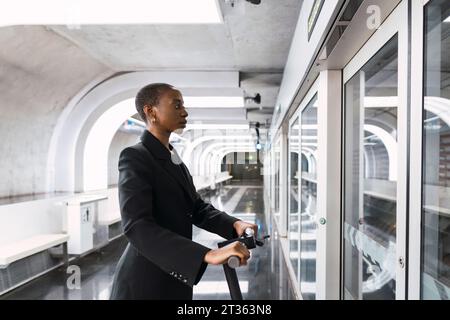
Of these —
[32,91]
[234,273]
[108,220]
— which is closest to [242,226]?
[234,273]

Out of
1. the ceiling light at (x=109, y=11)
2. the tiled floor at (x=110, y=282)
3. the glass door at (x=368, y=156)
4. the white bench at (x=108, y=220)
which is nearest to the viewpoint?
the glass door at (x=368, y=156)

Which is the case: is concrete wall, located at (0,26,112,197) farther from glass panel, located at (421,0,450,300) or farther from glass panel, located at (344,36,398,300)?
glass panel, located at (421,0,450,300)

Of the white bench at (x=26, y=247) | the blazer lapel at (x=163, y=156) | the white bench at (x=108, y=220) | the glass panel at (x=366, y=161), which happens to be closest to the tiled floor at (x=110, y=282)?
the white bench at (x=26, y=247)

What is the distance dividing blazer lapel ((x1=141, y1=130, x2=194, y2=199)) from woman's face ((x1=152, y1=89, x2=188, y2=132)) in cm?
6

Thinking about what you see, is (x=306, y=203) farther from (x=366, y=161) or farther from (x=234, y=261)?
(x=234, y=261)

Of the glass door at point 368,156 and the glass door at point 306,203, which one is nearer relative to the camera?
A: the glass door at point 368,156

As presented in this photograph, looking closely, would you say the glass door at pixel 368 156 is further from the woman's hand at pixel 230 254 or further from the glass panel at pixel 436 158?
the woman's hand at pixel 230 254

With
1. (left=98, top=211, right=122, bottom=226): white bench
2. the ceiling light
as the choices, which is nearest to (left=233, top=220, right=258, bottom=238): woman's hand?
the ceiling light

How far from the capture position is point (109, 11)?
2.36 meters

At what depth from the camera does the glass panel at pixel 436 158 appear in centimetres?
93

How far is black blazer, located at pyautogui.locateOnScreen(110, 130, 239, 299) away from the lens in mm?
857

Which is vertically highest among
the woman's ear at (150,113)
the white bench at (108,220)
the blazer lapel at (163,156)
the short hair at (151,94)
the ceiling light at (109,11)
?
the ceiling light at (109,11)

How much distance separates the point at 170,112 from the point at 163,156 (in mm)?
153

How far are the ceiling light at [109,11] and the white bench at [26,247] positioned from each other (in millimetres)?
2295
